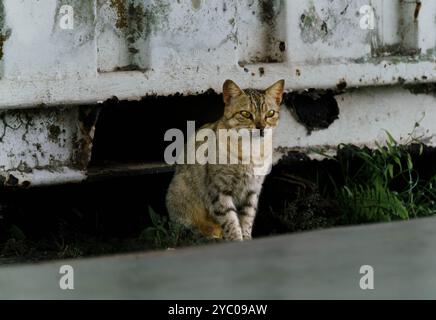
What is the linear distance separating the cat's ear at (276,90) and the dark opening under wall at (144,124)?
39 centimetres

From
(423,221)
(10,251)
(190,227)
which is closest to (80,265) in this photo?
(10,251)

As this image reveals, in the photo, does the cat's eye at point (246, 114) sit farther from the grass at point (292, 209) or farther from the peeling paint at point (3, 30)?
the peeling paint at point (3, 30)

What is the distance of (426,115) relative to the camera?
6.52 meters

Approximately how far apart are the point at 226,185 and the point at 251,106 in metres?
0.46

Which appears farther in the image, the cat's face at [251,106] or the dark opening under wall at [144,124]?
the dark opening under wall at [144,124]

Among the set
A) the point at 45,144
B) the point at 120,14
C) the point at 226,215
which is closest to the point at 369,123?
the point at 226,215

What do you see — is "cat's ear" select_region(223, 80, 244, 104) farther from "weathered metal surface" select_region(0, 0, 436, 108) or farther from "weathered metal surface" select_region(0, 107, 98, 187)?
"weathered metal surface" select_region(0, 107, 98, 187)

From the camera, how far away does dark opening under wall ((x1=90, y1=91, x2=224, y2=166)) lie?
6.03m

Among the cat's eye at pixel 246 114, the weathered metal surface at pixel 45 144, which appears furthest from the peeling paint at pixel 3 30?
the cat's eye at pixel 246 114

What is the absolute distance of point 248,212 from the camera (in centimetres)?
568

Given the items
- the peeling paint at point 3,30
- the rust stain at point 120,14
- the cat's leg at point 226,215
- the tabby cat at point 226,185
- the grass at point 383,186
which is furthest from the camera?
the grass at point 383,186

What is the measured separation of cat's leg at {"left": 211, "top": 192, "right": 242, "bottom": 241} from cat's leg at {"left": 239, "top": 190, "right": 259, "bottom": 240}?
64 mm

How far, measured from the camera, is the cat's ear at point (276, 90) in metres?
5.58

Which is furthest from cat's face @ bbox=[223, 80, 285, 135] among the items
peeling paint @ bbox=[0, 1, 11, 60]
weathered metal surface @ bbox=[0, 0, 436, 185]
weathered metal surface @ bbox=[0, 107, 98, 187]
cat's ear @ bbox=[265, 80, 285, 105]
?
peeling paint @ bbox=[0, 1, 11, 60]
